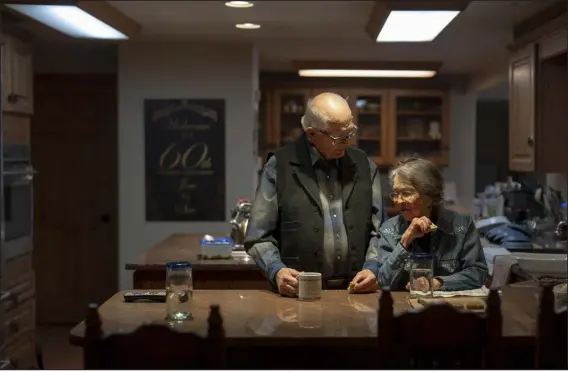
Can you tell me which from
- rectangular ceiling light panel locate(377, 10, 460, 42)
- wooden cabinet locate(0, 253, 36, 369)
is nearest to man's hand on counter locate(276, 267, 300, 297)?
rectangular ceiling light panel locate(377, 10, 460, 42)

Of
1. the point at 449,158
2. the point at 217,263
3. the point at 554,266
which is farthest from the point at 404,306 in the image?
the point at 449,158

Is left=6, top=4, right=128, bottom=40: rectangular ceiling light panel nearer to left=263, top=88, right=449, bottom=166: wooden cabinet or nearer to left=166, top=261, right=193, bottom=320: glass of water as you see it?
left=166, top=261, right=193, bottom=320: glass of water

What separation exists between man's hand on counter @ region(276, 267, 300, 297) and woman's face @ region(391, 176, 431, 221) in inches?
15.5

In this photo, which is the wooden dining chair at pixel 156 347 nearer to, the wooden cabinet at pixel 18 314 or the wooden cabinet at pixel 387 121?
the wooden cabinet at pixel 18 314

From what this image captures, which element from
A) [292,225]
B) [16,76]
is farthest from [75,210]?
[292,225]

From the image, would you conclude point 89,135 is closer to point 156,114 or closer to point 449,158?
point 156,114

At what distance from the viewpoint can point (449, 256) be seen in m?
2.40

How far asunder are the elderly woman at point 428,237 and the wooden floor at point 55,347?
8.63 feet

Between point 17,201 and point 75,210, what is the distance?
5.91 ft

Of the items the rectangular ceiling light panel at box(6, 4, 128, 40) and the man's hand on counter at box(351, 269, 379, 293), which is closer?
the man's hand on counter at box(351, 269, 379, 293)

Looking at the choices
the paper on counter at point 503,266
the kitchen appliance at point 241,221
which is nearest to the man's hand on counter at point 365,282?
the paper on counter at point 503,266

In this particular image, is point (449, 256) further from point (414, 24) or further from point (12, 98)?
point (12, 98)

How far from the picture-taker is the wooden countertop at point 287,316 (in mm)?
1909

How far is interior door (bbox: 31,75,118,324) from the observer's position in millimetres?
6320
